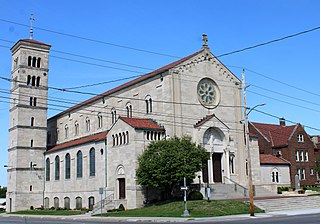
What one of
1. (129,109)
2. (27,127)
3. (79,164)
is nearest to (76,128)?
(27,127)

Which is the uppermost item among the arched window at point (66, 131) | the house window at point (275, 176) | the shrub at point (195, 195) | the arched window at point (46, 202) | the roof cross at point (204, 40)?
the roof cross at point (204, 40)

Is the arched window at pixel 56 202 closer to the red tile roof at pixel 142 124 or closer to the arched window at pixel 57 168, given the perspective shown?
the arched window at pixel 57 168

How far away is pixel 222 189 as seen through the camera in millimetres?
46219

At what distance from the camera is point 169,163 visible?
40188 mm

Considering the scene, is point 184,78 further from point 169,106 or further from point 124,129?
point 124,129

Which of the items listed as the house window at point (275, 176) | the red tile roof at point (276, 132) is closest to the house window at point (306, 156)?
the red tile roof at point (276, 132)

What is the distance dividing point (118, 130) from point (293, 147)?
112 ft

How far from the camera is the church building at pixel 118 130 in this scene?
1834 inches

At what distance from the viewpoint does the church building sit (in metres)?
46.6

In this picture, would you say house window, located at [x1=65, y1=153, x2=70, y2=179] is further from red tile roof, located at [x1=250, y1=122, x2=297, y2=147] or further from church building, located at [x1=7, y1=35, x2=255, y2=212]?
red tile roof, located at [x1=250, y1=122, x2=297, y2=147]

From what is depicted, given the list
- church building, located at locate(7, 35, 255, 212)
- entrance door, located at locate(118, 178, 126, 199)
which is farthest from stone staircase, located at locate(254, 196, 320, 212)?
entrance door, located at locate(118, 178, 126, 199)

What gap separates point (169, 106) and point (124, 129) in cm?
570

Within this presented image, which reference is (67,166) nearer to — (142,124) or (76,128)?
(76,128)

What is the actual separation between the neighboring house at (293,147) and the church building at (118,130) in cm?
1862
